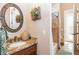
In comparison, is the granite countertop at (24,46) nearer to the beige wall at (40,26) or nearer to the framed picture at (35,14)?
the beige wall at (40,26)

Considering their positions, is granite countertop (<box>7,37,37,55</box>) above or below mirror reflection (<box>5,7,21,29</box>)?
below

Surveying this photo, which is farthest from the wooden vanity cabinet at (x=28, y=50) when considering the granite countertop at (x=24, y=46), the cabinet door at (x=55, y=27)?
the cabinet door at (x=55, y=27)

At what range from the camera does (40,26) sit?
2.04 metres

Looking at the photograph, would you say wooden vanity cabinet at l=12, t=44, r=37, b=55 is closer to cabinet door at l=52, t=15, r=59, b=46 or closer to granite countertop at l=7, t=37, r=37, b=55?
granite countertop at l=7, t=37, r=37, b=55

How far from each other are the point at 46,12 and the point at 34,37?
0.99 ft

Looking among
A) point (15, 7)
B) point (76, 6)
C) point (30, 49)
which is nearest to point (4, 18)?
point (15, 7)

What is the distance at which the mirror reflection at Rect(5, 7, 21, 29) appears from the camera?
2027 millimetres

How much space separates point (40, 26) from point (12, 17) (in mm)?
319

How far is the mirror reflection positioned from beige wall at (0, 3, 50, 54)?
0.07 m

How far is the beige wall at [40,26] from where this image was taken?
6.68 feet

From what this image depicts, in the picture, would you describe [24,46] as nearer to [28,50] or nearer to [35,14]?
[28,50]

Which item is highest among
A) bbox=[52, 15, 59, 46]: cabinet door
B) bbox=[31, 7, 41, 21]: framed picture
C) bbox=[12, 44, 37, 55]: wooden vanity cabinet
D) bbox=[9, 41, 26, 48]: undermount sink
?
bbox=[31, 7, 41, 21]: framed picture

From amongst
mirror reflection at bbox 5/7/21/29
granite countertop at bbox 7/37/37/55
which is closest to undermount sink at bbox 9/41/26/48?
granite countertop at bbox 7/37/37/55

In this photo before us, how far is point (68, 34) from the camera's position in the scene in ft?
6.70
